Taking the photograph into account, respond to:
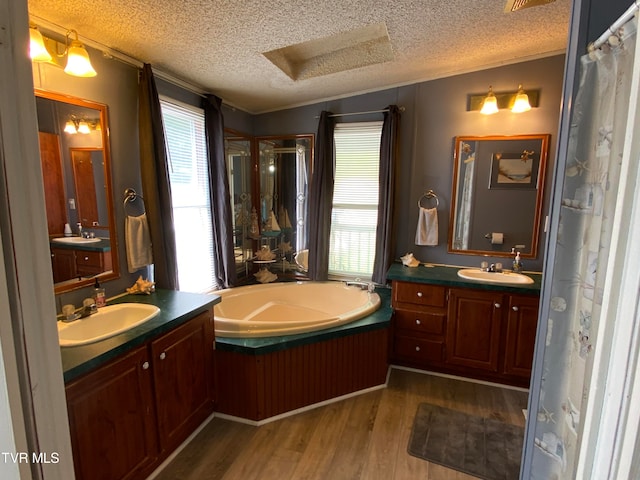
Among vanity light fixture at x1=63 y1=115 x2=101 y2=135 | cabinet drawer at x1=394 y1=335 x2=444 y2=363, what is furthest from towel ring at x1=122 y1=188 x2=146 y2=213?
cabinet drawer at x1=394 y1=335 x2=444 y2=363

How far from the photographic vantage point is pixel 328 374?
93.6 inches

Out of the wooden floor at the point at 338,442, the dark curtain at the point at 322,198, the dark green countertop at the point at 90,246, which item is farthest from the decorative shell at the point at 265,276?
the dark green countertop at the point at 90,246

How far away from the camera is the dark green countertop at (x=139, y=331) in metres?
1.34

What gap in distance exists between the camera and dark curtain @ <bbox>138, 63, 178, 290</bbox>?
2166mm

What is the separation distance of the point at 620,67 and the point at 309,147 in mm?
2772

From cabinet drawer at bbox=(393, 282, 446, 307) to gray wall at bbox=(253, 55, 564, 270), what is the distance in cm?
52

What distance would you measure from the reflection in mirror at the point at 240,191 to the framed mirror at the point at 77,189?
1259 millimetres

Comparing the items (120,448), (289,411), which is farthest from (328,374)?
(120,448)

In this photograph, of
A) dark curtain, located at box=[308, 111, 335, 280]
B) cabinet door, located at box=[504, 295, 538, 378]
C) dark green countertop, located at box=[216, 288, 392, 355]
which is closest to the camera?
dark green countertop, located at box=[216, 288, 392, 355]

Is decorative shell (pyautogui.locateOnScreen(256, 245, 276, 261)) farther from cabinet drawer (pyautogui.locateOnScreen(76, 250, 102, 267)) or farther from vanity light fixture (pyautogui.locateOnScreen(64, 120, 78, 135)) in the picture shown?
vanity light fixture (pyautogui.locateOnScreen(64, 120, 78, 135))

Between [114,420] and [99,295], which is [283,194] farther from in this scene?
[114,420]

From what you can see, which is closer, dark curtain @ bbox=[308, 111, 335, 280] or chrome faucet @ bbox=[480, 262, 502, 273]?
chrome faucet @ bbox=[480, 262, 502, 273]

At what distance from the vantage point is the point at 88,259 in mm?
1964

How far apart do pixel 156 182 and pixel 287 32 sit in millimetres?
1273
